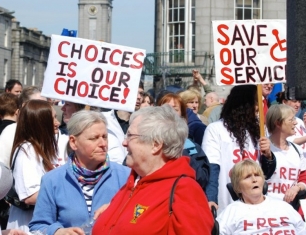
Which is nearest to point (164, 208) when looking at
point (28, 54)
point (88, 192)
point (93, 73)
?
point (88, 192)

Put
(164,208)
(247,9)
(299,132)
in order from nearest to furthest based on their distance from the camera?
1. (164,208)
2. (299,132)
3. (247,9)

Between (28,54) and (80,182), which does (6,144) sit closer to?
(80,182)

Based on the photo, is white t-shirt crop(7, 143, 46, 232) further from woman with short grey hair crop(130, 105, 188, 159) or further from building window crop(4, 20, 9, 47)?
building window crop(4, 20, 9, 47)

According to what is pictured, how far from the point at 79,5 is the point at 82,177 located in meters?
133

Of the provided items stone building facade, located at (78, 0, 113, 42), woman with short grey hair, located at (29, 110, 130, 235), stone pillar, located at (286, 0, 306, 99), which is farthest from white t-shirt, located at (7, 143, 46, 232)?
stone building facade, located at (78, 0, 113, 42)

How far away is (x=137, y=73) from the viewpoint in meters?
8.55

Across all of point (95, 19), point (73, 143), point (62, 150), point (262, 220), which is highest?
point (95, 19)

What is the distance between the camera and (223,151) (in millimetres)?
8031

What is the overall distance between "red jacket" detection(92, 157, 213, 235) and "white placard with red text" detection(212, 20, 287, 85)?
11.7 ft

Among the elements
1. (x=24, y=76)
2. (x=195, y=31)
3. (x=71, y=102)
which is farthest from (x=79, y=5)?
(x=71, y=102)

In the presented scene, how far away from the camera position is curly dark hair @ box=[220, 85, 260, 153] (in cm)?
802

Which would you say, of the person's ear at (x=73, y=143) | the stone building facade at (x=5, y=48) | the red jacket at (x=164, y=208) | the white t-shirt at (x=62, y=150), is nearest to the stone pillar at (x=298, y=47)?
the red jacket at (x=164, y=208)

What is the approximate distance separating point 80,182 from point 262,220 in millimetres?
1768

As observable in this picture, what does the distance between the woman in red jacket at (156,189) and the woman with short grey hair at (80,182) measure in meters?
0.73
